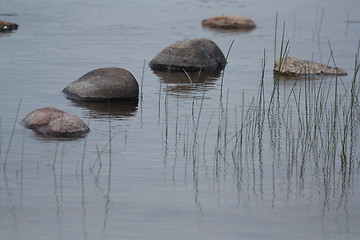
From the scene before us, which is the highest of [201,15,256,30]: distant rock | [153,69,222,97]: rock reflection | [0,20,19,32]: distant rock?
[153,69,222,97]: rock reflection

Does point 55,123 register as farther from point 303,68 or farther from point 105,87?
point 303,68

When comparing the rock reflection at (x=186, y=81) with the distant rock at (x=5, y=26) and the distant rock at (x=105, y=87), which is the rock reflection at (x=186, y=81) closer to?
the distant rock at (x=105, y=87)

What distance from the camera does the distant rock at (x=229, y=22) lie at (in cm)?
2225

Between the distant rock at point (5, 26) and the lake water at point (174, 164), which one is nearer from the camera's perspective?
the lake water at point (174, 164)

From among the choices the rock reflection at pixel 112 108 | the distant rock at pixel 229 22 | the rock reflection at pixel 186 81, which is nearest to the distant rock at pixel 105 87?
the rock reflection at pixel 112 108

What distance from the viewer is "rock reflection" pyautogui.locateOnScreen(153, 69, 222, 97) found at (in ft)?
44.0

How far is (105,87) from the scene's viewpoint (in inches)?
492

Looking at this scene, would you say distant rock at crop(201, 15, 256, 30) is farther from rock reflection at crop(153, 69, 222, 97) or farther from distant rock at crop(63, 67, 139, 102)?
distant rock at crop(63, 67, 139, 102)

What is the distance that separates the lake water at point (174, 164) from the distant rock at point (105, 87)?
210 mm

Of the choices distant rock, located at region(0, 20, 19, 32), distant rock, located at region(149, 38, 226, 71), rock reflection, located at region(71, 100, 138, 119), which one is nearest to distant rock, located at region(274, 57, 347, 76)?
distant rock, located at region(149, 38, 226, 71)

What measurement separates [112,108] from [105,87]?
0.53 meters

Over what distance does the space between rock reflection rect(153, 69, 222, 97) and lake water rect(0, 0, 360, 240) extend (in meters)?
0.03

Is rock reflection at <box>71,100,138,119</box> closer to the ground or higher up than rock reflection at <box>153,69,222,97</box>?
higher up

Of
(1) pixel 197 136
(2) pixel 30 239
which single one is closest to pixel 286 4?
(1) pixel 197 136
